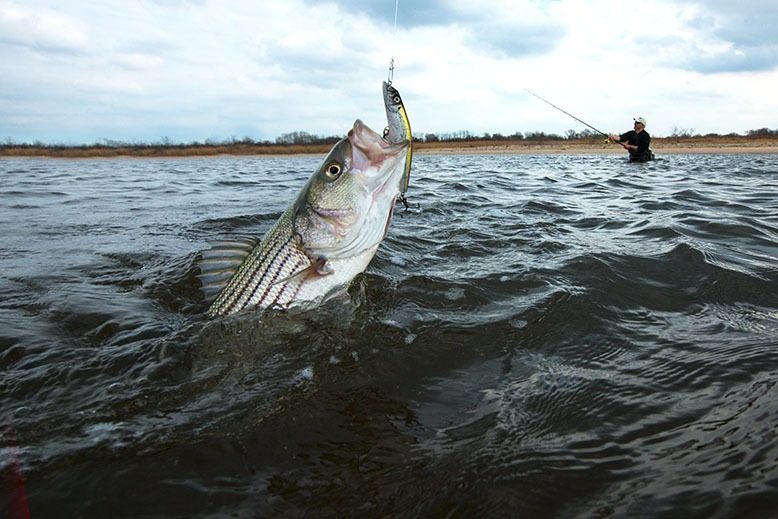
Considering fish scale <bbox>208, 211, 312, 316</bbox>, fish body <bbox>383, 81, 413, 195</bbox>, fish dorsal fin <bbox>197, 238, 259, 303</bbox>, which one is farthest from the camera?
fish dorsal fin <bbox>197, 238, 259, 303</bbox>

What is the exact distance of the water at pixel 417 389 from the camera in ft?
5.74

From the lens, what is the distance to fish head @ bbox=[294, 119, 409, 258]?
113 inches

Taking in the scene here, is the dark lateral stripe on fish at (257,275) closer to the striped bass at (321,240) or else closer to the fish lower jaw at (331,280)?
the striped bass at (321,240)

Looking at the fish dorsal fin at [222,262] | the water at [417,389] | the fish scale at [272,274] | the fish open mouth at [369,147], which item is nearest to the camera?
the water at [417,389]

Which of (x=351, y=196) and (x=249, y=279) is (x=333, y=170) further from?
(x=249, y=279)

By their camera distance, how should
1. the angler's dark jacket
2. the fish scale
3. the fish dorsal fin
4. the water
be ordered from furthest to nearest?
1. the angler's dark jacket
2. the fish dorsal fin
3. the fish scale
4. the water

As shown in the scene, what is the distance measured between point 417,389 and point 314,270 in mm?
1155

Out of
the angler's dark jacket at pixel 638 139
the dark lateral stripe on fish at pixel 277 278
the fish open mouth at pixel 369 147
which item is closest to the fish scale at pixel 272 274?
the dark lateral stripe on fish at pixel 277 278

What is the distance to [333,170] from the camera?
9.69ft

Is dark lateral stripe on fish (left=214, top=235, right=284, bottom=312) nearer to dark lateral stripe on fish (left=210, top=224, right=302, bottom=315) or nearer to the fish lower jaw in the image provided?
dark lateral stripe on fish (left=210, top=224, right=302, bottom=315)

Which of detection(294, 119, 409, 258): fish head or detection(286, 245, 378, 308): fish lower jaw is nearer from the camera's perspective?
detection(294, 119, 409, 258): fish head

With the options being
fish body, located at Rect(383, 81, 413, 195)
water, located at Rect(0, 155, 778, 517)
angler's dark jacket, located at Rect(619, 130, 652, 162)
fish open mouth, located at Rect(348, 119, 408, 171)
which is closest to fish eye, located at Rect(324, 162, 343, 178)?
fish open mouth, located at Rect(348, 119, 408, 171)

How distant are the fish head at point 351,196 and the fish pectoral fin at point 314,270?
44 mm

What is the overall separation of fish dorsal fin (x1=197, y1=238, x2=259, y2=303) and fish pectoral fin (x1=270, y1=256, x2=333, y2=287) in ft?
1.36
